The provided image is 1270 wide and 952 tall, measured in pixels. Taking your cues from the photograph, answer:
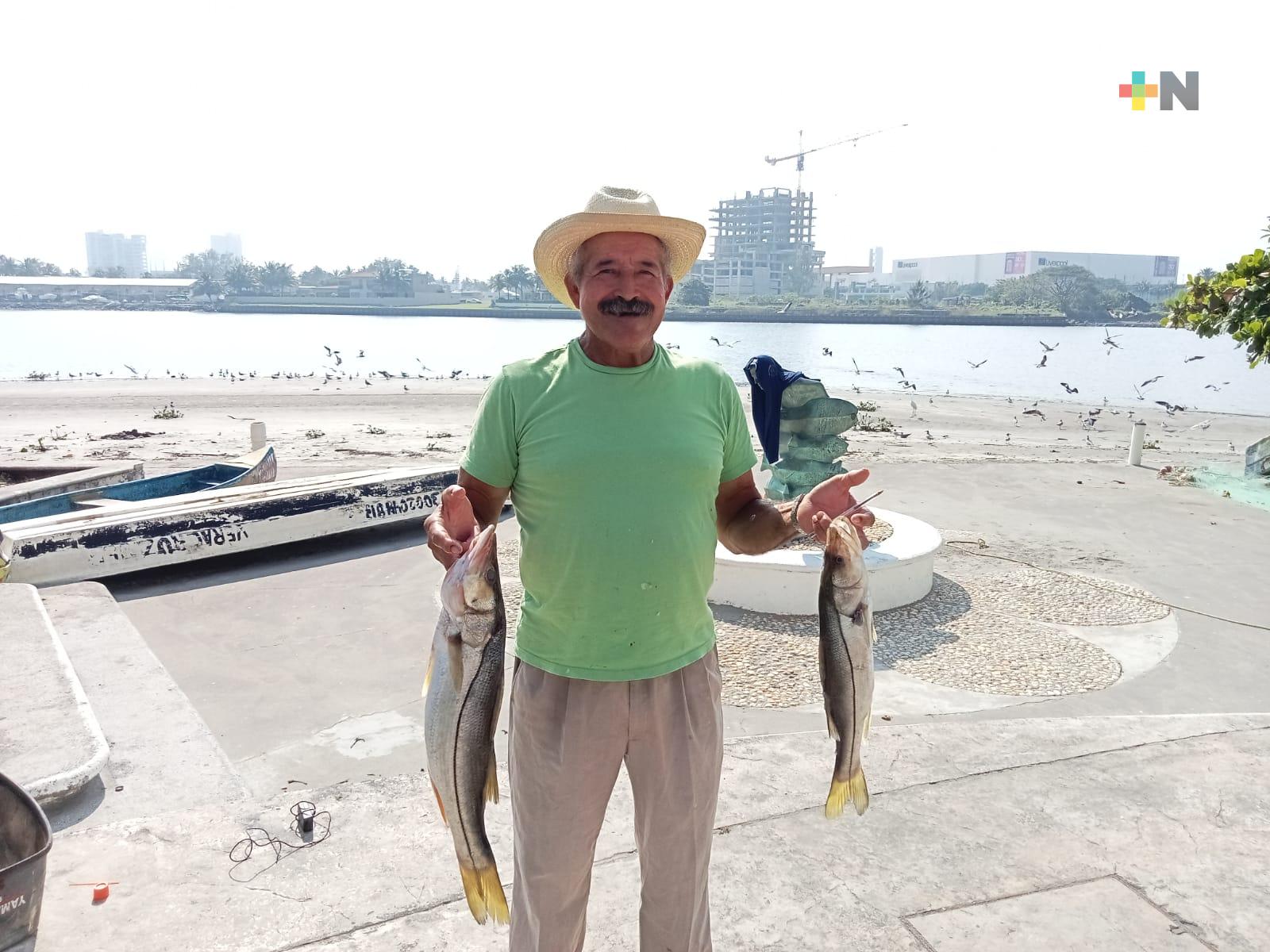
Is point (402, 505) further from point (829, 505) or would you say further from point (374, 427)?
point (374, 427)

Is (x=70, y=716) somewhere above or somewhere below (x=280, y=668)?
above

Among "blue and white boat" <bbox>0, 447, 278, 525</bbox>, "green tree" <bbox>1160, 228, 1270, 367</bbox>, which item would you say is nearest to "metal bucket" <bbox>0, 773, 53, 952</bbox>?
"blue and white boat" <bbox>0, 447, 278, 525</bbox>

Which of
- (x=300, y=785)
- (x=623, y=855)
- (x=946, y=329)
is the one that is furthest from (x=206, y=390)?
(x=946, y=329)

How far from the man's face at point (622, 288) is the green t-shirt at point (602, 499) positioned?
0.10m

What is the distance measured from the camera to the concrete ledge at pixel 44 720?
4.15 m

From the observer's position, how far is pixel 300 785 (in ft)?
16.4

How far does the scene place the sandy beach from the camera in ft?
60.3

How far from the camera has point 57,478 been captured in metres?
12.0

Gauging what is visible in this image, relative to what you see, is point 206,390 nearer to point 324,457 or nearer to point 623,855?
point 324,457

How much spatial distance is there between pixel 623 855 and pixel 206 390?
33.8 m

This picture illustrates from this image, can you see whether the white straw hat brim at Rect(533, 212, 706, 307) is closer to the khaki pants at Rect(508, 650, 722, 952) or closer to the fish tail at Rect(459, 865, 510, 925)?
the khaki pants at Rect(508, 650, 722, 952)

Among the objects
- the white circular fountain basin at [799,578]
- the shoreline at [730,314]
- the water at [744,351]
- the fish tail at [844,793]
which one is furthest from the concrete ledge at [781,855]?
the shoreline at [730,314]

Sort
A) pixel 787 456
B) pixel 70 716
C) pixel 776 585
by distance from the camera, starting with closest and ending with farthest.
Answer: pixel 70 716 → pixel 776 585 → pixel 787 456

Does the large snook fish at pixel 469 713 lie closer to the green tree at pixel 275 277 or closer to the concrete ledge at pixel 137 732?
the concrete ledge at pixel 137 732
